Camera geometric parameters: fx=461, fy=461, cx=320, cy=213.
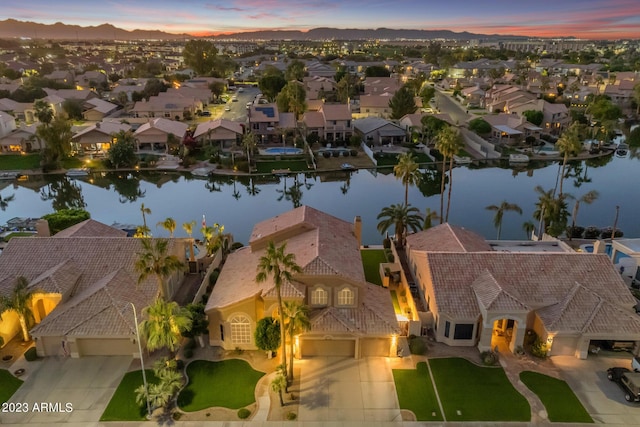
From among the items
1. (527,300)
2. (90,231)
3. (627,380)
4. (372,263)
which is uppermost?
(90,231)

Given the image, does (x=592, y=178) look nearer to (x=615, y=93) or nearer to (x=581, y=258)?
(x=581, y=258)

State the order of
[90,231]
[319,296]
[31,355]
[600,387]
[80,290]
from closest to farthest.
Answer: [600,387], [31,355], [319,296], [80,290], [90,231]

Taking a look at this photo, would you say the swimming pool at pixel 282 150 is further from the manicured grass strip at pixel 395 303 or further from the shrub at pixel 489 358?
the shrub at pixel 489 358

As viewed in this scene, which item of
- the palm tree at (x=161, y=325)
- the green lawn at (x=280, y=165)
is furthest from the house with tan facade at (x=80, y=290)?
the green lawn at (x=280, y=165)

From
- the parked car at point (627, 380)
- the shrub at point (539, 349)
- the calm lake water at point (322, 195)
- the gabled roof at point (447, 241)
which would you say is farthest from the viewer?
the calm lake water at point (322, 195)

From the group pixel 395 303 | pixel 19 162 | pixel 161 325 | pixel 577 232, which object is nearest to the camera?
pixel 161 325

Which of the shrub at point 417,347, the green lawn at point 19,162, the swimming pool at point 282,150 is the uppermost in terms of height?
the swimming pool at point 282,150

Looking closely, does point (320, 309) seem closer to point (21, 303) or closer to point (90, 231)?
point (21, 303)

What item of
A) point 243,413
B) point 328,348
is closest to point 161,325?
point 243,413
